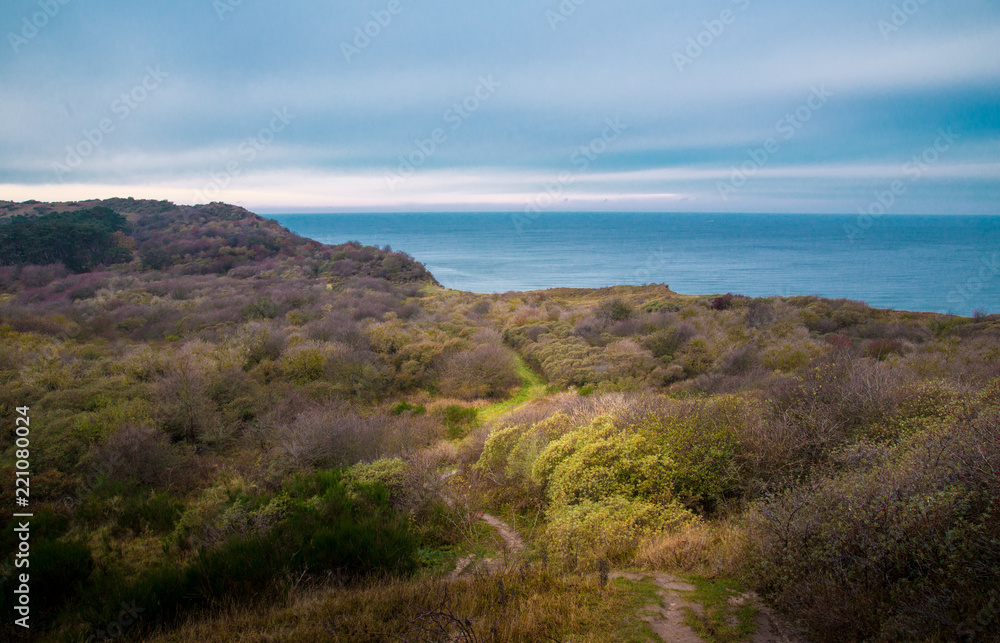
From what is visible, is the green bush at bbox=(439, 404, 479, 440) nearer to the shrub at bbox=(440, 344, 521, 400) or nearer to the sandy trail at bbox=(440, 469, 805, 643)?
the shrub at bbox=(440, 344, 521, 400)

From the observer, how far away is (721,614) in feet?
15.7

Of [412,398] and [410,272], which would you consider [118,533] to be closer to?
[412,398]

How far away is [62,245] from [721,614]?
1918 inches

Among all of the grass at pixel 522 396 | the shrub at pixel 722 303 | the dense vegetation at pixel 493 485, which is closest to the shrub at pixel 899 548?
the dense vegetation at pixel 493 485

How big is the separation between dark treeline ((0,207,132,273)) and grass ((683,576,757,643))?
46121mm

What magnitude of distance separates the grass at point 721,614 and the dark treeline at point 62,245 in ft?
151

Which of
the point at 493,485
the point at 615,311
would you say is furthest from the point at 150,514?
the point at 615,311

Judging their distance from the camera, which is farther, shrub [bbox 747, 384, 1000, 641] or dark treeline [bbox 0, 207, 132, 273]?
dark treeline [bbox 0, 207, 132, 273]

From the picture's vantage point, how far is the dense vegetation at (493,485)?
4.50m

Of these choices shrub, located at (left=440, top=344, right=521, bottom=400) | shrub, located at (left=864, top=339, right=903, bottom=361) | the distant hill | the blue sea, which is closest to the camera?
shrub, located at (left=864, top=339, right=903, bottom=361)

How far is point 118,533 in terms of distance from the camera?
293 inches

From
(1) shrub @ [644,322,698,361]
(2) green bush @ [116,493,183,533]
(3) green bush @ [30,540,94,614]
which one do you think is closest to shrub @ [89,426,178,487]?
(2) green bush @ [116,493,183,533]

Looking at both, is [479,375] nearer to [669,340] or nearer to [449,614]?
[669,340]

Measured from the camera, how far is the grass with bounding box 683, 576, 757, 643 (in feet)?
14.7
